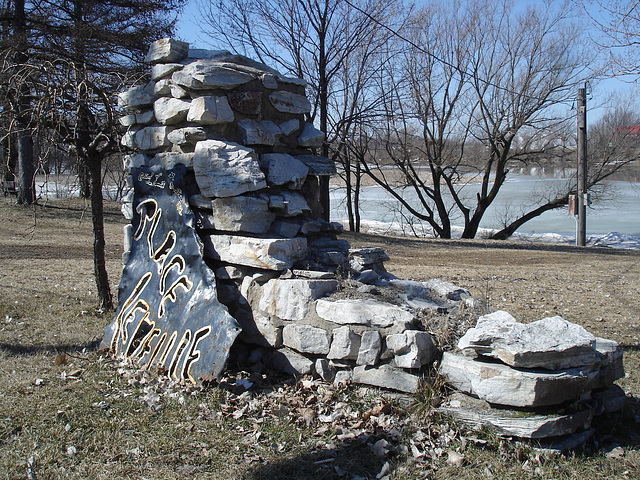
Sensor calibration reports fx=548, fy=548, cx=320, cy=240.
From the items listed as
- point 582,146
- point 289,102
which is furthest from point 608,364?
point 582,146

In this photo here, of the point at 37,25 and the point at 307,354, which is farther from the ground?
the point at 37,25

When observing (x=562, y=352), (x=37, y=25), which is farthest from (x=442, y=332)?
(x=37, y=25)

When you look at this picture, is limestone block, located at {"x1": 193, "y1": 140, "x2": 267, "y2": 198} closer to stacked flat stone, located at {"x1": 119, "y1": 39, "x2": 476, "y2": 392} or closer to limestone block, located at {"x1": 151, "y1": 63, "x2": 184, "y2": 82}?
stacked flat stone, located at {"x1": 119, "y1": 39, "x2": 476, "y2": 392}

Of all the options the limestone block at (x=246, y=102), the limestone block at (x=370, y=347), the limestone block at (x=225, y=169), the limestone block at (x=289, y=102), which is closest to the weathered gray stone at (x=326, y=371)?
the limestone block at (x=370, y=347)

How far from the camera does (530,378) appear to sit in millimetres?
3191

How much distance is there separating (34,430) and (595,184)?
76.6 ft

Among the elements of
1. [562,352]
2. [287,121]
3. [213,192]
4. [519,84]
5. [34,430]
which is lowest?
[34,430]

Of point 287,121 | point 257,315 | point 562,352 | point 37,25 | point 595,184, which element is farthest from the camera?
point 595,184

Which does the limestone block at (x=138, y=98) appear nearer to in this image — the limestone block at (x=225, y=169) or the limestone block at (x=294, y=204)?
the limestone block at (x=225, y=169)

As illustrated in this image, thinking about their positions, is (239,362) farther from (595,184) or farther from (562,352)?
(595,184)

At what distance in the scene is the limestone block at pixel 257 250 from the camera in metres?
4.42

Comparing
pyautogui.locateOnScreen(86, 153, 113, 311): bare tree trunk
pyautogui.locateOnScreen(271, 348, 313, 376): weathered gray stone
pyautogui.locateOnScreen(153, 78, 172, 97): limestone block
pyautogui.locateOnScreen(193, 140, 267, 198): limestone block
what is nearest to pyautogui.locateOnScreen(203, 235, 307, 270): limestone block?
pyautogui.locateOnScreen(193, 140, 267, 198): limestone block

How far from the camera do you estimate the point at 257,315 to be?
4484mm

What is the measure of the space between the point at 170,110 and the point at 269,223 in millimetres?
1356
